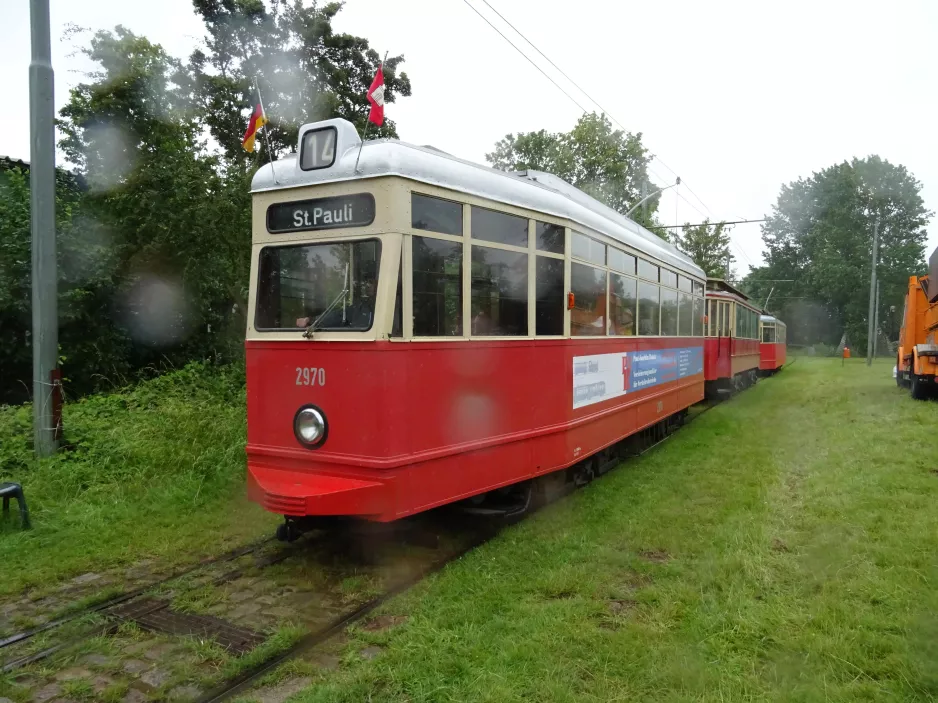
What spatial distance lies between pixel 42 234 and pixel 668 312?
25.4 ft

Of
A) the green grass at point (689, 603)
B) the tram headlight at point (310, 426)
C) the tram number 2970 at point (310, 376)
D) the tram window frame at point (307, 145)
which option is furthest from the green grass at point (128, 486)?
the tram window frame at point (307, 145)

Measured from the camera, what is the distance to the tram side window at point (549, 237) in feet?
18.6

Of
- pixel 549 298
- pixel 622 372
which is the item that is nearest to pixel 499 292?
pixel 549 298

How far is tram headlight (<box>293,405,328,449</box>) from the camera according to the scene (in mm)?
4754

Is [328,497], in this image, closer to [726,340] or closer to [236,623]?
[236,623]

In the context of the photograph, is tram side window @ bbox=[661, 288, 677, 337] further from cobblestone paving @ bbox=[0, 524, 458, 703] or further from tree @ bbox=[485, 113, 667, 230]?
tree @ bbox=[485, 113, 667, 230]

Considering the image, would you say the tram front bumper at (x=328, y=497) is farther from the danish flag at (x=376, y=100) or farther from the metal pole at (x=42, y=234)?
the metal pole at (x=42, y=234)

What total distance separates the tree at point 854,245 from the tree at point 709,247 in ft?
55.5

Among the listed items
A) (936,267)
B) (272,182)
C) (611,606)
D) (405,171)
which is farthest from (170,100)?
(936,267)

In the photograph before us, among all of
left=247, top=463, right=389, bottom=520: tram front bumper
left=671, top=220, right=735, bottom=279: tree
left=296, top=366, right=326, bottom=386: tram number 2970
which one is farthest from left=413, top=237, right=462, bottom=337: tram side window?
left=671, top=220, right=735, bottom=279: tree

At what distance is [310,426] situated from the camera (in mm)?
4805

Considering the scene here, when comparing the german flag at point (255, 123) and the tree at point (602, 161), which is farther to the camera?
the tree at point (602, 161)

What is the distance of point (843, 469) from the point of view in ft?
24.3

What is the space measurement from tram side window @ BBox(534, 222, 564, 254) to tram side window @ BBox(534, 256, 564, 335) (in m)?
0.09
